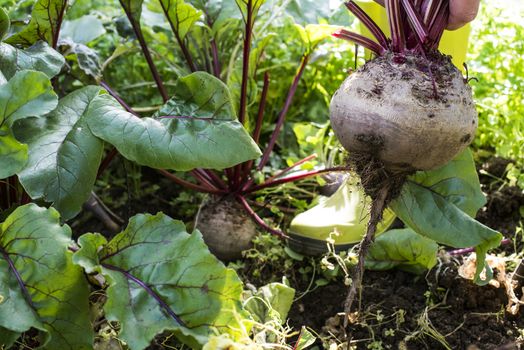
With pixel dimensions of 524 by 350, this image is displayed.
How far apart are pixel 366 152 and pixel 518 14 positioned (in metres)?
1.28

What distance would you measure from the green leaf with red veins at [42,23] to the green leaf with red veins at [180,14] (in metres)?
0.28

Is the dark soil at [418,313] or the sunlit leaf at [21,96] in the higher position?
the sunlit leaf at [21,96]

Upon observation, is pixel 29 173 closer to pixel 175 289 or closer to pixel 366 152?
pixel 175 289

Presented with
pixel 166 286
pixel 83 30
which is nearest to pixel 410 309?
pixel 166 286

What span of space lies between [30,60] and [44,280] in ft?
1.91

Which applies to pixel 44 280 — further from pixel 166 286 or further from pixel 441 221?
pixel 441 221

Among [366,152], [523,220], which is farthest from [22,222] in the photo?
[523,220]

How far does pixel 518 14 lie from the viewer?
2367 mm

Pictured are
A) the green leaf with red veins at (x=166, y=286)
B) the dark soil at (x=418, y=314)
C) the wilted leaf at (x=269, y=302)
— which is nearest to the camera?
the green leaf with red veins at (x=166, y=286)

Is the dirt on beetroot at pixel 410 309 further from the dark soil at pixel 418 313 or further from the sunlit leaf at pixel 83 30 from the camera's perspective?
the sunlit leaf at pixel 83 30

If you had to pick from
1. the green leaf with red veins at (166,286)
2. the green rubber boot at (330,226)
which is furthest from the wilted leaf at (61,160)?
the green rubber boot at (330,226)

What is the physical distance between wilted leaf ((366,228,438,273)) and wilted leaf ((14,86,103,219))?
2.67 ft

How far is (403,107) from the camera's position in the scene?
1.37m

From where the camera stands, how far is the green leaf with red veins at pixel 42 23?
1618mm
